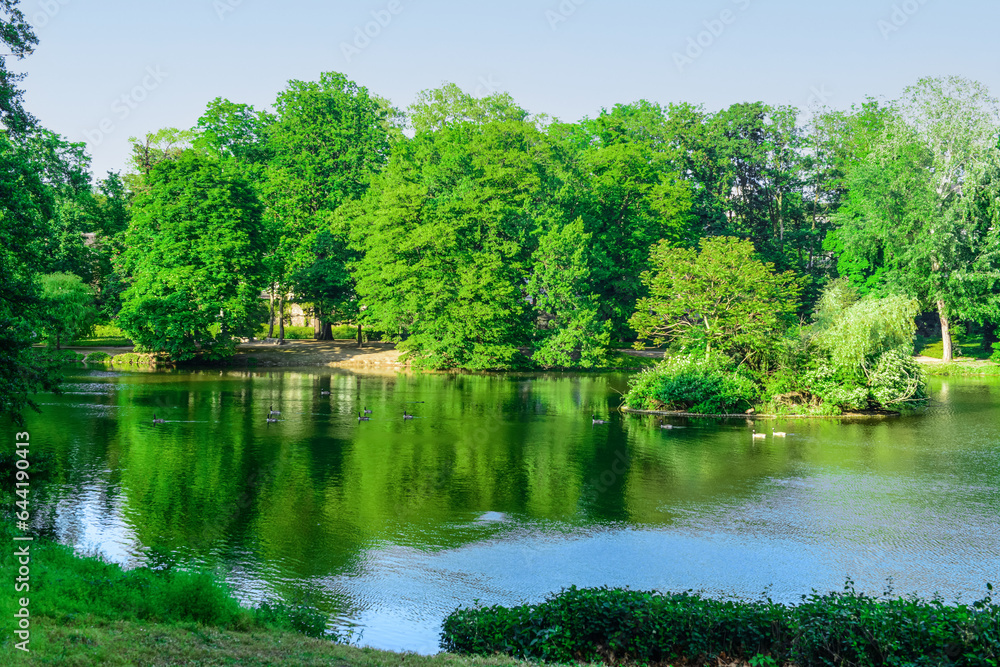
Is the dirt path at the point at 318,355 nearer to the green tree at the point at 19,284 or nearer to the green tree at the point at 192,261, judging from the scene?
the green tree at the point at 192,261

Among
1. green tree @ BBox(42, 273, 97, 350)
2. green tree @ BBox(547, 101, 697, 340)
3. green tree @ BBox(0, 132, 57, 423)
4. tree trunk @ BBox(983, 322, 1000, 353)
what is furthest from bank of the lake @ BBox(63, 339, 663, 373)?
green tree @ BBox(0, 132, 57, 423)

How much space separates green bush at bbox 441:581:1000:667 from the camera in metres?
10.0

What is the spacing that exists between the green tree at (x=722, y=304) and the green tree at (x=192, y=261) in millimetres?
28006

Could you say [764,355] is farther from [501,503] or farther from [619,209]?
[619,209]

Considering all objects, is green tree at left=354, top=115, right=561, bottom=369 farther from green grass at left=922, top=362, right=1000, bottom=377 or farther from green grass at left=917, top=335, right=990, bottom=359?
green grass at left=917, top=335, right=990, bottom=359

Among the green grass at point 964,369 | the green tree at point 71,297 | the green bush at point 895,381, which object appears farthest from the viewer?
the green grass at point 964,369

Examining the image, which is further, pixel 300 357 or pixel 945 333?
pixel 945 333

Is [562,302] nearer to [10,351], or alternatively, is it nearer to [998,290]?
[998,290]

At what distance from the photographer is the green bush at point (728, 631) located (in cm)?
1003

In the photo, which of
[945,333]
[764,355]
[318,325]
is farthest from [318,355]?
[945,333]

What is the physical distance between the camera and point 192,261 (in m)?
55.3

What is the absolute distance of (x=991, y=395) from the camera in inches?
1795

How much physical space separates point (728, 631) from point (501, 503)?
995 centimetres

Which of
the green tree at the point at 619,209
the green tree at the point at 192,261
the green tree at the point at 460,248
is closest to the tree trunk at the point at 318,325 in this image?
the green tree at the point at 460,248
